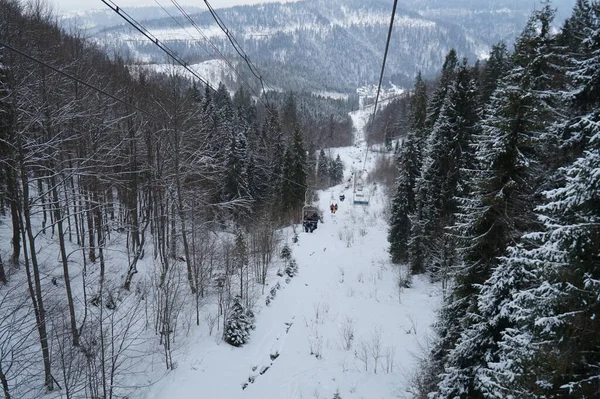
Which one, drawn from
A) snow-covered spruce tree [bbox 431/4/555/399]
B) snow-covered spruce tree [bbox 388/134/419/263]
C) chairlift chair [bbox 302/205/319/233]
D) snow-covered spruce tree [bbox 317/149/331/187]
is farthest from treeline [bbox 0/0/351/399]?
snow-covered spruce tree [bbox 317/149/331/187]

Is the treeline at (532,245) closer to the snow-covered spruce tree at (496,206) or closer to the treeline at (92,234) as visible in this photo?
the snow-covered spruce tree at (496,206)

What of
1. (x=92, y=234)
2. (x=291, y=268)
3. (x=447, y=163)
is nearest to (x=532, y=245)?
(x=447, y=163)

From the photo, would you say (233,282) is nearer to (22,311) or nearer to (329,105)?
(22,311)

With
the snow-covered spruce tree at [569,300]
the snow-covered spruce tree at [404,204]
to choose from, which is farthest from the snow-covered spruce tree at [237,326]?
the snow-covered spruce tree at [404,204]

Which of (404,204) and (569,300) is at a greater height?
(569,300)

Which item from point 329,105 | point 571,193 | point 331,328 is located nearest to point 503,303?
point 571,193

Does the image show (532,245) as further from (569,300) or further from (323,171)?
(323,171)
